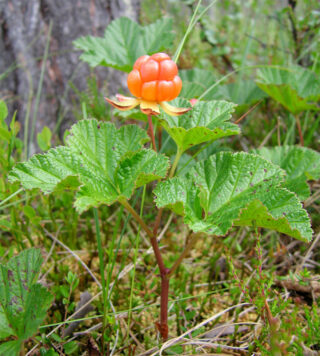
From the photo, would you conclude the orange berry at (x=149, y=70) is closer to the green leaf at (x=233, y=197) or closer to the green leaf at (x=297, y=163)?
the green leaf at (x=233, y=197)

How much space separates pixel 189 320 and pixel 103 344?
0.46 meters

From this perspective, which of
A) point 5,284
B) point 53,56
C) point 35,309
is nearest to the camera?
point 35,309

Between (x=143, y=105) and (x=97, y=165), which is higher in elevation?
(x=143, y=105)

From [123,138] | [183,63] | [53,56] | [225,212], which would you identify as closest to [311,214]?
[225,212]

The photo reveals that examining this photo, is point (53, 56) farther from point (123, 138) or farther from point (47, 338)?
point (47, 338)

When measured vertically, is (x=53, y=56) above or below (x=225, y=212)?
above

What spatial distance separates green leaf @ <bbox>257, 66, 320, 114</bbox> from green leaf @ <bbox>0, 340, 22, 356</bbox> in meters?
1.86

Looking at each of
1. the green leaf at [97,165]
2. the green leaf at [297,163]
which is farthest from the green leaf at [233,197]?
the green leaf at [297,163]

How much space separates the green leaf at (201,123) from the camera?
1176mm

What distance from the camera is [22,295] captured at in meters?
1.21

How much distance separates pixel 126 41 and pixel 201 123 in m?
1.15

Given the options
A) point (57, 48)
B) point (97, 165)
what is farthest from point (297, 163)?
point (57, 48)

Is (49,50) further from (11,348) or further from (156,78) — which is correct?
(11,348)

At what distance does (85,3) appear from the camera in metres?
2.58
